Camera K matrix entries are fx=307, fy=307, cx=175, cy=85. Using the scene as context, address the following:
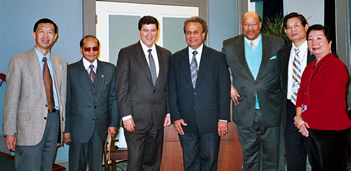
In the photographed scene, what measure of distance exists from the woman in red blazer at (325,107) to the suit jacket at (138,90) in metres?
1.16

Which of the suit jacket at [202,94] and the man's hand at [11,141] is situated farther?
the suit jacket at [202,94]

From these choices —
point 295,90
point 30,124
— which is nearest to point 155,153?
point 30,124

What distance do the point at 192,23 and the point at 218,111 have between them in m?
0.79

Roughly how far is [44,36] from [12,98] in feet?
1.85

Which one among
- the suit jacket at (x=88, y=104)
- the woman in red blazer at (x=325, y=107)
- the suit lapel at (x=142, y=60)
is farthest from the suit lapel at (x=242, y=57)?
the suit jacket at (x=88, y=104)

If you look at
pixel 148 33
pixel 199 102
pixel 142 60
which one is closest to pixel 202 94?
pixel 199 102

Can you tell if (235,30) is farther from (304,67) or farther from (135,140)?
(135,140)

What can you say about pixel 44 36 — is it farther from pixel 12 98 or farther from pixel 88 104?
pixel 88 104

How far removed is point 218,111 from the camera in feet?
8.63

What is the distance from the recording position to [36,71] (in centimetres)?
246

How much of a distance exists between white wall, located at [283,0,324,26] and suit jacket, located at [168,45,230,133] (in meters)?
3.67

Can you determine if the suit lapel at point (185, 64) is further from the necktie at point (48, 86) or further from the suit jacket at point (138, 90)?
the necktie at point (48, 86)

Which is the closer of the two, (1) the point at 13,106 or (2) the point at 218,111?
(1) the point at 13,106

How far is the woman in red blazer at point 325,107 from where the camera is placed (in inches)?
83.1
